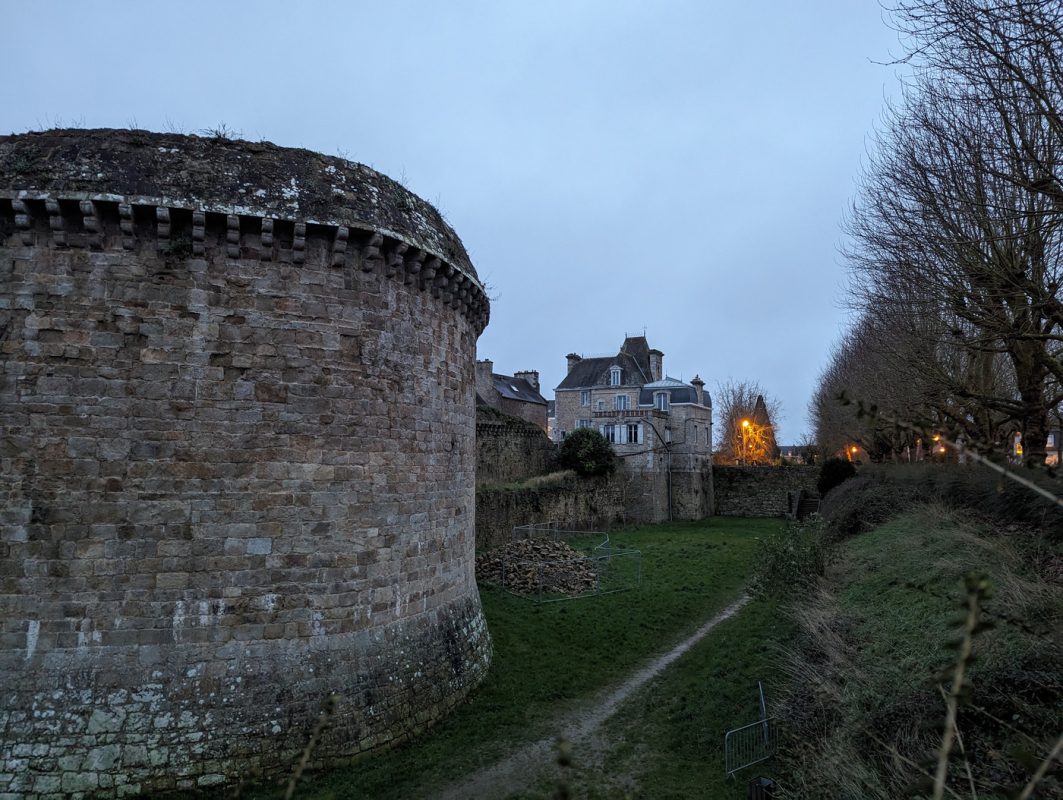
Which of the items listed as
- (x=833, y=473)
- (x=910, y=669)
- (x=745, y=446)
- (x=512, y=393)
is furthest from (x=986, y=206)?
(x=745, y=446)

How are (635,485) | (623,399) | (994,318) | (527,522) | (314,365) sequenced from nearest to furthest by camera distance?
(314,365) → (994,318) → (527,522) → (635,485) → (623,399)

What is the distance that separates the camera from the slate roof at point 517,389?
145 feet

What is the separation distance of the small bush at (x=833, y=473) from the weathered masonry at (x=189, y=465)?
3011cm

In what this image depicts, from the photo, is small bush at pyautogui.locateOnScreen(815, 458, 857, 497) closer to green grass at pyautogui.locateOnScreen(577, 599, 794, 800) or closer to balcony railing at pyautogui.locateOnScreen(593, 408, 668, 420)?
balcony railing at pyautogui.locateOnScreen(593, 408, 668, 420)

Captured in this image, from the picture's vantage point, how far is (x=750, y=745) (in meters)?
8.10

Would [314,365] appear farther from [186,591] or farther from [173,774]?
[173,774]

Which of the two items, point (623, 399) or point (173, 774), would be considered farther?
point (623, 399)

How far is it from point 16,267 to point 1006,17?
11603mm

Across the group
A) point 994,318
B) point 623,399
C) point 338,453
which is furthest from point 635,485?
point 338,453

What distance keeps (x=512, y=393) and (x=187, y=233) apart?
37.6 meters

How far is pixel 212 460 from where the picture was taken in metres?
7.62

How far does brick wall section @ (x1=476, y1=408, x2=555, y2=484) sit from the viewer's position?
28984mm

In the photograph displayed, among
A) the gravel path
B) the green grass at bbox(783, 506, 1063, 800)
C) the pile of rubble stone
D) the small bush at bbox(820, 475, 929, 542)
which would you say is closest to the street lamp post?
the small bush at bbox(820, 475, 929, 542)

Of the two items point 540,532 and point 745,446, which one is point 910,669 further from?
point 745,446
